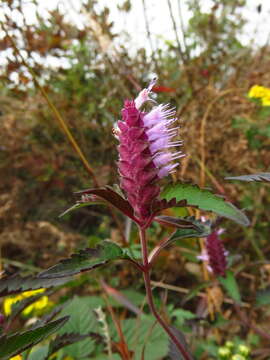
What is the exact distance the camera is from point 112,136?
5.65 feet

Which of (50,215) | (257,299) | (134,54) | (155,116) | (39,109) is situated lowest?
(257,299)

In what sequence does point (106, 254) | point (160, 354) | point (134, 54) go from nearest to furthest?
point (106, 254) < point (160, 354) < point (134, 54)

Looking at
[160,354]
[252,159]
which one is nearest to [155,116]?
[160,354]

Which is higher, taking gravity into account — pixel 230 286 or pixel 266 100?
pixel 266 100

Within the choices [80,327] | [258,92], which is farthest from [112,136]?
[80,327]

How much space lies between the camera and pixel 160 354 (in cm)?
95

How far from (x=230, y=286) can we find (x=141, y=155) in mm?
543

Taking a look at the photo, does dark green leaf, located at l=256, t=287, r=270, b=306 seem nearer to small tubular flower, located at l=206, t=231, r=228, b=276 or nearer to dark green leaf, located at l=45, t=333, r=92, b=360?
small tubular flower, located at l=206, t=231, r=228, b=276

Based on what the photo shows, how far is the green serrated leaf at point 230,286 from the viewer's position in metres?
0.85

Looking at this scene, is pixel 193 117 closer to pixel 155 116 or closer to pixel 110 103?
pixel 110 103

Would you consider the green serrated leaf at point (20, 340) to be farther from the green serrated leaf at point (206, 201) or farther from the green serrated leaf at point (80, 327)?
the green serrated leaf at point (80, 327)

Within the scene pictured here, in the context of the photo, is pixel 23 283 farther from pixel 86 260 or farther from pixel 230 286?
pixel 230 286

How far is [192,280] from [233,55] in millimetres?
1206

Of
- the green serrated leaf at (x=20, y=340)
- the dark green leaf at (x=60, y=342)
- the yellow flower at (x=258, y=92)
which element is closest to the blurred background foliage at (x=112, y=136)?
the yellow flower at (x=258, y=92)
